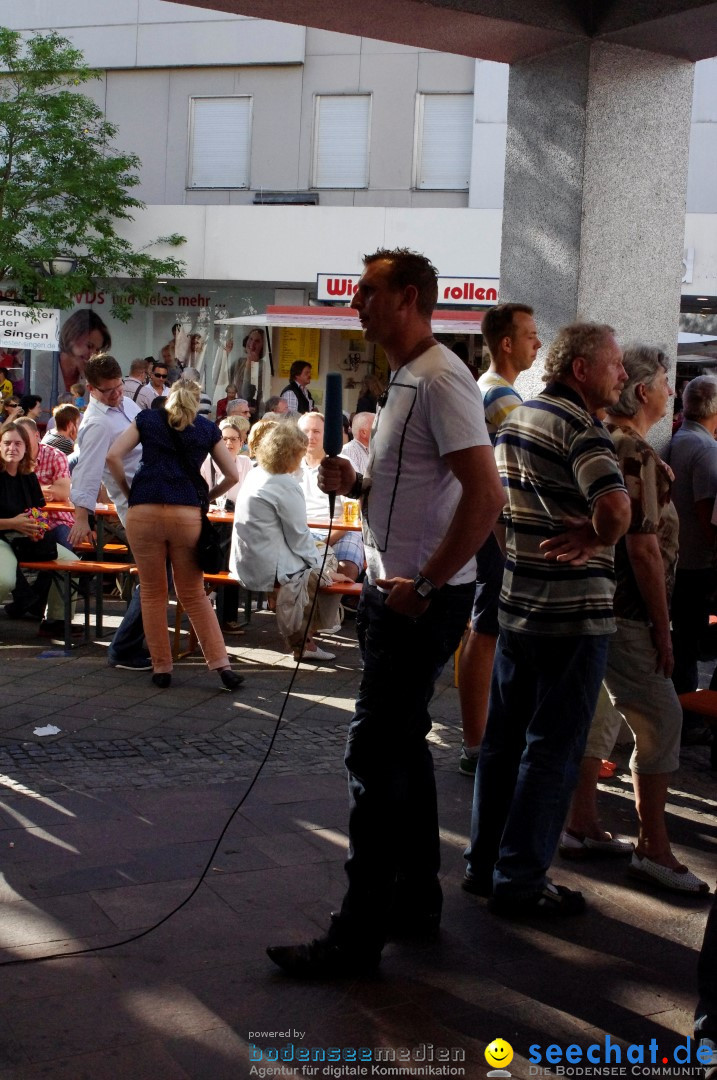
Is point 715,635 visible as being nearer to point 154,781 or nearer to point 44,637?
point 154,781

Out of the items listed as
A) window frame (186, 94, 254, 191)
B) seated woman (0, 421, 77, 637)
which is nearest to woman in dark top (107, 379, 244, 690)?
seated woman (0, 421, 77, 637)

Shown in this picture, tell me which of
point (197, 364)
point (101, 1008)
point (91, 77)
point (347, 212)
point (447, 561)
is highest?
point (91, 77)

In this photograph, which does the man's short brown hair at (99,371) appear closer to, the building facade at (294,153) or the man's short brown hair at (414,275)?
the man's short brown hair at (414,275)

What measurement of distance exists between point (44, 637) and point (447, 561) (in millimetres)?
6129

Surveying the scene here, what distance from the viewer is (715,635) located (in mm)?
7934

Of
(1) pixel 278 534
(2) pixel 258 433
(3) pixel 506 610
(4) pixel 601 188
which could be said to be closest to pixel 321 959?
(3) pixel 506 610

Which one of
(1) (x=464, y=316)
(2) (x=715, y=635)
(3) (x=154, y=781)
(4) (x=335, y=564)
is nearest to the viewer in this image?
(3) (x=154, y=781)

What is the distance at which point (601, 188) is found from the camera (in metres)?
6.38

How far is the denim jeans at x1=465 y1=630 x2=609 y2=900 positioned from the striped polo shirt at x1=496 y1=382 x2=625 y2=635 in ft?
0.24

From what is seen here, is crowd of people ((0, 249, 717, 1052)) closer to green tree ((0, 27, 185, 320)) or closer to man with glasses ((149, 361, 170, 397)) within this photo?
man with glasses ((149, 361, 170, 397))

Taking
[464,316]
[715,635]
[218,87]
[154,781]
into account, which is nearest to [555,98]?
[715,635]

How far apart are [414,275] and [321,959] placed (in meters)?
2.05

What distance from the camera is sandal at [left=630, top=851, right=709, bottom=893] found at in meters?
4.54

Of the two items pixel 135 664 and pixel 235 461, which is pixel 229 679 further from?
pixel 235 461
